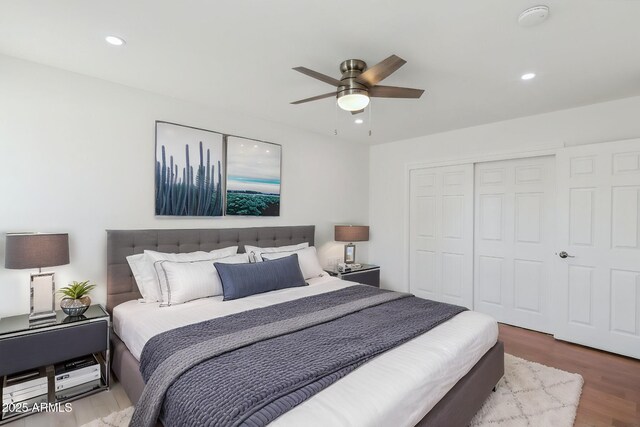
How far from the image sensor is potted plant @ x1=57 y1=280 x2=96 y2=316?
2316mm

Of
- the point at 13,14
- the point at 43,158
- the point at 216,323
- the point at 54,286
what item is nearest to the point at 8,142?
the point at 43,158

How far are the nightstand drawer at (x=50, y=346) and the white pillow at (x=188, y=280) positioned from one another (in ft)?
1.60

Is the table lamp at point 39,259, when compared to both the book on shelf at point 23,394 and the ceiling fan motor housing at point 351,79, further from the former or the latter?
the ceiling fan motor housing at point 351,79

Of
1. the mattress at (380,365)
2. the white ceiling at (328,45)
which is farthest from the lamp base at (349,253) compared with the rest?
the white ceiling at (328,45)

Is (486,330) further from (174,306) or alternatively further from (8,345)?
(8,345)

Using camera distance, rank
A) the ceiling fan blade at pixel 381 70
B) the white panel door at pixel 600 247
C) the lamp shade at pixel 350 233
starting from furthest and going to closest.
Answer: the lamp shade at pixel 350 233, the white panel door at pixel 600 247, the ceiling fan blade at pixel 381 70

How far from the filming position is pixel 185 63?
2412 mm

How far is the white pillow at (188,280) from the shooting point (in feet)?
8.40

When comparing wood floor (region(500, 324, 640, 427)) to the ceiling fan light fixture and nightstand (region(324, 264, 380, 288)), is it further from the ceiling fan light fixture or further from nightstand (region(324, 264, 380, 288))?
the ceiling fan light fixture

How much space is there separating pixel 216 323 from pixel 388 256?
339 cm

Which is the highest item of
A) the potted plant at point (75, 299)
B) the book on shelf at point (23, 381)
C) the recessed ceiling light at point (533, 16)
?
the recessed ceiling light at point (533, 16)

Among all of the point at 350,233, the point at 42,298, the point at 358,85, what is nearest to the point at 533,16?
the point at 358,85

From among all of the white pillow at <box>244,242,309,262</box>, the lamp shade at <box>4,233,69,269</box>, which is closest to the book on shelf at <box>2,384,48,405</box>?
the lamp shade at <box>4,233,69,269</box>

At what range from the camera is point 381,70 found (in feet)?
6.54
